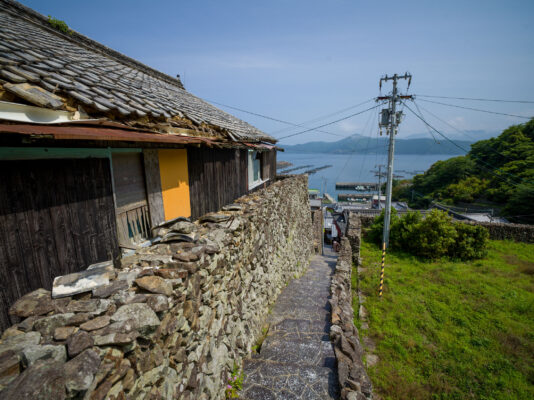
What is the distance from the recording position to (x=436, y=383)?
25.3 ft

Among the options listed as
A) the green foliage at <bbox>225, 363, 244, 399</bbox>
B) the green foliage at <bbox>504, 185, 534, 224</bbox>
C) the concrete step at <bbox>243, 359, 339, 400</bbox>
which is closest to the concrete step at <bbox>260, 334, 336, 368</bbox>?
the concrete step at <bbox>243, 359, 339, 400</bbox>

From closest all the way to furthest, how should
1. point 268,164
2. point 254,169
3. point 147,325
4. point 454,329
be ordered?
1. point 147,325
2. point 454,329
3. point 254,169
4. point 268,164

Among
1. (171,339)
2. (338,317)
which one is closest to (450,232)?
(338,317)

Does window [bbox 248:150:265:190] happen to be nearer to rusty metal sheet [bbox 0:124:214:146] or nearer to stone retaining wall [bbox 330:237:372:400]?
stone retaining wall [bbox 330:237:372:400]

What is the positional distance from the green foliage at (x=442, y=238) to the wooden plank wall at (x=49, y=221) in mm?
19833

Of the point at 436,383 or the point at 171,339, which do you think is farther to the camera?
the point at 436,383

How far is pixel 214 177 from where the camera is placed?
27.0ft

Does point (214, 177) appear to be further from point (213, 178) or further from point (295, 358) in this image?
point (295, 358)

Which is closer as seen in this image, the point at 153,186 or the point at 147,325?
the point at 147,325

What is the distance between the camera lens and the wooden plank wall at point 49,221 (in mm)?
2996

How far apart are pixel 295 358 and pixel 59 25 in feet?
42.6

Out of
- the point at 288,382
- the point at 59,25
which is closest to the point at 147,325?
the point at 288,382

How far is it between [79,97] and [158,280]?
306 centimetres

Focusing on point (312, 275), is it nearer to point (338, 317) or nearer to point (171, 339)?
point (338, 317)
